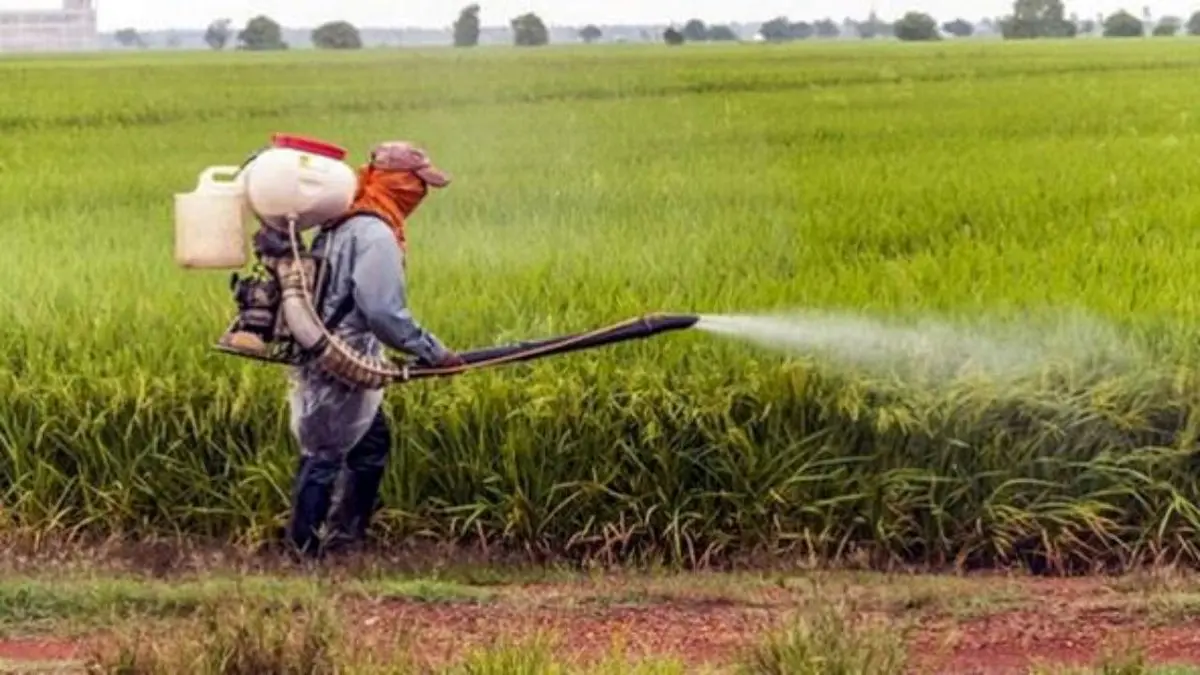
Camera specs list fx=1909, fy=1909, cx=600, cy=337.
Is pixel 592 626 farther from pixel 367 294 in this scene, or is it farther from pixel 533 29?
pixel 533 29

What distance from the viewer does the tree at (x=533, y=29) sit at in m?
4.43

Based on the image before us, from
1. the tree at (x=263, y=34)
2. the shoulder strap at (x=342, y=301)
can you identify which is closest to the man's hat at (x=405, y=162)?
the shoulder strap at (x=342, y=301)

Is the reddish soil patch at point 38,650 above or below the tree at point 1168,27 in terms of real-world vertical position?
below

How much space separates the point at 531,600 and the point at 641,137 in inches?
49.0

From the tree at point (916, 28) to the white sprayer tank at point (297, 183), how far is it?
6.14 feet

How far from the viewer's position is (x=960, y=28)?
15.3 ft

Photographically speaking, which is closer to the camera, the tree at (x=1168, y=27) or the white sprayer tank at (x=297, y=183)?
the white sprayer tank at (x=297, y=183)

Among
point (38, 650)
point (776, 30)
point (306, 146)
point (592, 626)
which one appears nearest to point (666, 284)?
point (776, 30)

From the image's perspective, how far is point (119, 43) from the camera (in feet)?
15.1

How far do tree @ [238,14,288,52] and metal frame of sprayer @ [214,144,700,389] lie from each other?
4.09ft

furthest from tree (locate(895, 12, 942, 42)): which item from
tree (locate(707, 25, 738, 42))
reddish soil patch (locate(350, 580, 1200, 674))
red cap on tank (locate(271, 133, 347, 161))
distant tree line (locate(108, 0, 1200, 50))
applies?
red cap on tank (locate(271, 133, 347, 161))

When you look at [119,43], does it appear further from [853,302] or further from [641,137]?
[853,302]

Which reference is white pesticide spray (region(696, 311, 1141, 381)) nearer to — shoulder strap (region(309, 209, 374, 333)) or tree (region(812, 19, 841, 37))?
tree (region(812, 19, 841, 37))

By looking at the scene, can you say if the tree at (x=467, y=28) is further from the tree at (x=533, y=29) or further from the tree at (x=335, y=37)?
the tree at (x=335, y=37)
